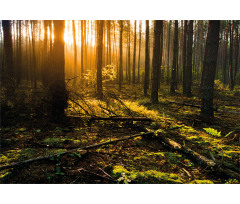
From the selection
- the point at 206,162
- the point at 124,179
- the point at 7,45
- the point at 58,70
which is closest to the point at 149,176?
the point at 124,179

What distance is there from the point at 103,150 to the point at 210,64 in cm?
506

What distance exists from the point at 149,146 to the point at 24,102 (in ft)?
→ 16.6

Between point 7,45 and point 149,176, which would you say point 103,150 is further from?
point 7,45

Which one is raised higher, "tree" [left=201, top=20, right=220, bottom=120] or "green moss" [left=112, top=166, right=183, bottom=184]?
"tree" [left=201, top=20, right=220, bottom=120]

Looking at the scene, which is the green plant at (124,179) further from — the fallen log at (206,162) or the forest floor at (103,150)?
the fallen log at (206,162)

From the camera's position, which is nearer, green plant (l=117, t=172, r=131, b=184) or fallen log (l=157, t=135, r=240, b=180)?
green plant (l=117, t=172, r=131, b=184)

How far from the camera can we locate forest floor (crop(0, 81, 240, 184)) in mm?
2479

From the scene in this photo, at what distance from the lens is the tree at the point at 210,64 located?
212 inches

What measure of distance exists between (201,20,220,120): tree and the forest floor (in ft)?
1.71

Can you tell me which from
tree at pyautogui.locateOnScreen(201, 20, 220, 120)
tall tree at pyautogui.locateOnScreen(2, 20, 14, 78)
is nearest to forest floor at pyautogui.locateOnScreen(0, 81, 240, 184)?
tree at pyautogui.locateOnScreen(201, 20, 220, 120)

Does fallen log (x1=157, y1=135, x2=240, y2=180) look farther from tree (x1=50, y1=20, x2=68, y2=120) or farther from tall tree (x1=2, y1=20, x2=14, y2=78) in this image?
tall tree (x1=2, y1=20, x2=14, y2=78)

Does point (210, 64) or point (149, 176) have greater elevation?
point (210, 64)

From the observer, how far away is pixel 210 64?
18.0 feet
